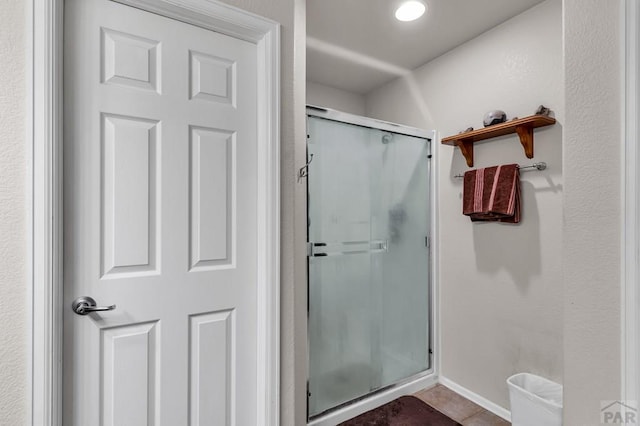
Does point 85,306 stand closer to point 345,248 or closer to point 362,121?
point 345,248

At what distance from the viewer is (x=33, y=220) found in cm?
98

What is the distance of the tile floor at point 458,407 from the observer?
2.00 metres

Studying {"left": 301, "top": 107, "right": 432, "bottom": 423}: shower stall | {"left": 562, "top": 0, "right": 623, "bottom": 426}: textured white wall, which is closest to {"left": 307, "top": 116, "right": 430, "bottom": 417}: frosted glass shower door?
→ {"left": 301, "top": 107, "right": 432, "bottom": 423}: shower stall

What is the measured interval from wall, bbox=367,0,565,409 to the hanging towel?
0.24 feet

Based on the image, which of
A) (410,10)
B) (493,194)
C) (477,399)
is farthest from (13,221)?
(477,399)

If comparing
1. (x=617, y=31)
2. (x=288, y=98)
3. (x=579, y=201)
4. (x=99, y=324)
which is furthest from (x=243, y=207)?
(x=617, y=31)

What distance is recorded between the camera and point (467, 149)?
88.2 inches

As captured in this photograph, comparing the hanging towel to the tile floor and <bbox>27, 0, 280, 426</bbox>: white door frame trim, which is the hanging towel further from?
<bbox>27, 0, 280, 426</bbox>: white door frame trim

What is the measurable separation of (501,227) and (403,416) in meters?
1.35

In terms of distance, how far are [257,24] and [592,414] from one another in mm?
1878

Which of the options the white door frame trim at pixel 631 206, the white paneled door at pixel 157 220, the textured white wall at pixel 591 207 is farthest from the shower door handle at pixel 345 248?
the white door frame trim at pixel 631 206

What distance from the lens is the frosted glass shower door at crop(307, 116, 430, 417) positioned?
6.68ft

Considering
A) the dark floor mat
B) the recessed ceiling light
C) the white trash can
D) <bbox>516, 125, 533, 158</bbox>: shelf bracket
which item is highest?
the recessed ceiling light

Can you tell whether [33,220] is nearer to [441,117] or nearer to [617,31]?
[617,31]
